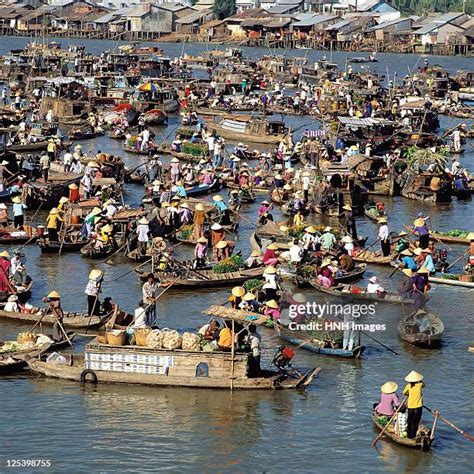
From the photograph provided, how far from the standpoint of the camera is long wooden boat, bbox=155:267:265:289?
28594 millimetres

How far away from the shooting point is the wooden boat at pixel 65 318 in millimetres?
24812

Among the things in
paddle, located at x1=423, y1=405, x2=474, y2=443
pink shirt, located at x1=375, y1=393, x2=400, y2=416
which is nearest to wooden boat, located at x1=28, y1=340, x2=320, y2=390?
pink shirt, located at x1=375, y1=393, x2=400, y2=416

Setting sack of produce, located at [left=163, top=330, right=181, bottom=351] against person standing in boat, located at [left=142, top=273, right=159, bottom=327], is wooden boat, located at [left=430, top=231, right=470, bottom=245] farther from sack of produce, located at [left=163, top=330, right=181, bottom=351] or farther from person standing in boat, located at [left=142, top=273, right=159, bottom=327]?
sack of produce, located at [left=163, top=330, right=181, bottom=351]

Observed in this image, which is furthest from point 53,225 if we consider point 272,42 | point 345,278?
point 272,42

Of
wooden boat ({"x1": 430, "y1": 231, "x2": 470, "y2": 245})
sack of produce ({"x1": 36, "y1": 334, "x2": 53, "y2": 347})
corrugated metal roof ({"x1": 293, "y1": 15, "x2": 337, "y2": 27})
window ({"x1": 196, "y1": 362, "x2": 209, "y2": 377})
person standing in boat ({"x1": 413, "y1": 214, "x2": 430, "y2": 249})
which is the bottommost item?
wooden boat ({"x1": 430, "y1": 231, "x2": 470, "y2": 245})

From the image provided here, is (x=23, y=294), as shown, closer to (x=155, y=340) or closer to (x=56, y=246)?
(x=56, y=246)

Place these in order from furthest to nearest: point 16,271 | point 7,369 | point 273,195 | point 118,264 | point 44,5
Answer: point 44,5, point 273,195, point 118,264, point 16,271, point 7,369

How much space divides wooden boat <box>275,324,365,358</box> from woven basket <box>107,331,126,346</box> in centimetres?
397

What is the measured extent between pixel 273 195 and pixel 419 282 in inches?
513

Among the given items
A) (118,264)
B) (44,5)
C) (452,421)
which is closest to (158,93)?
(118,264)

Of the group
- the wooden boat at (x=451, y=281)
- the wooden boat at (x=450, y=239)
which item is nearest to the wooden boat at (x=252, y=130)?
the wooden boat at (x=450, y=239)

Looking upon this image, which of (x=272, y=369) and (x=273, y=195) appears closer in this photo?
(x=272, y=369)

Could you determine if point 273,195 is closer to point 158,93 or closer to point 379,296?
point 379,296

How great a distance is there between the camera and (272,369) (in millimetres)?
22828
